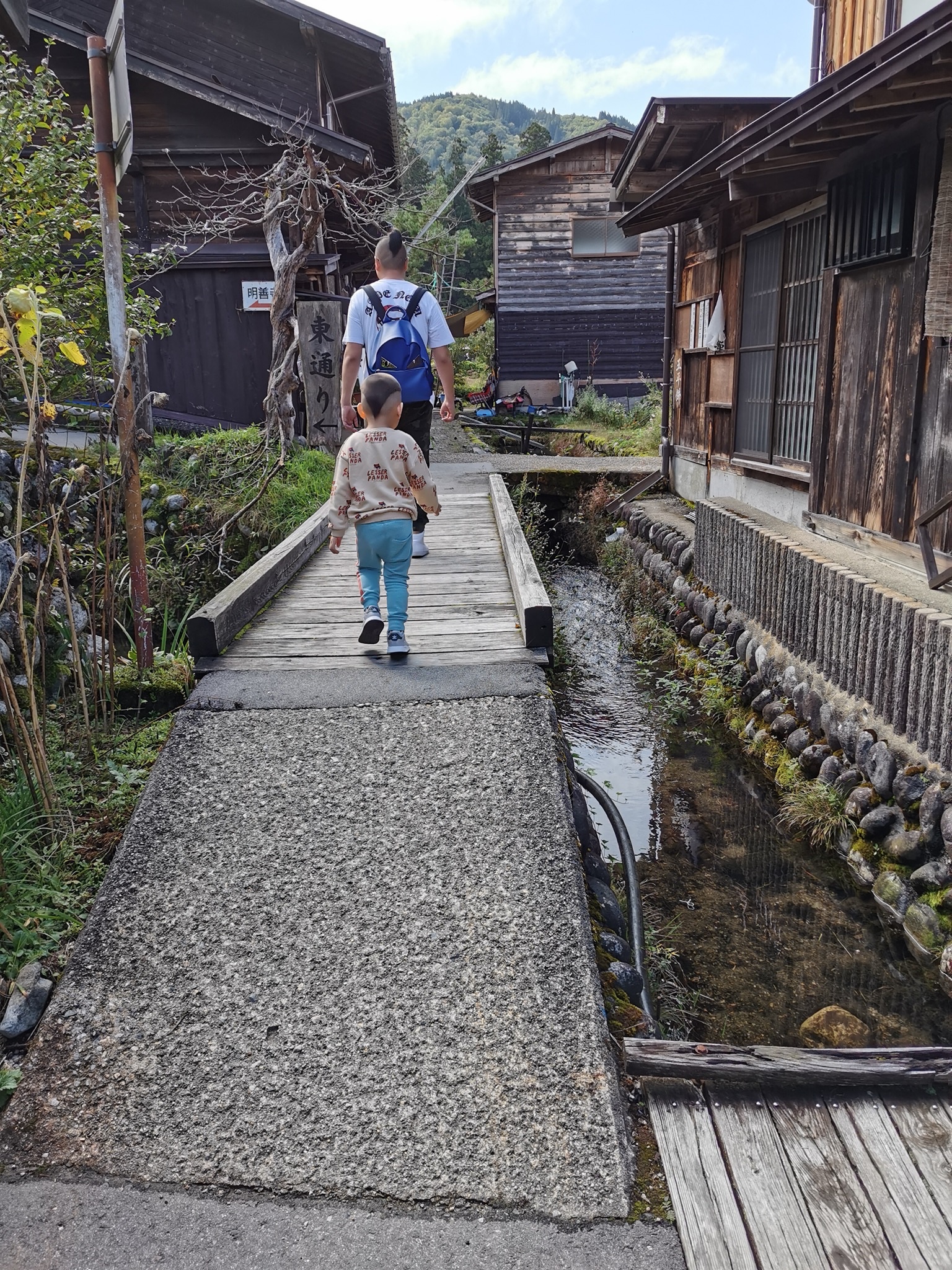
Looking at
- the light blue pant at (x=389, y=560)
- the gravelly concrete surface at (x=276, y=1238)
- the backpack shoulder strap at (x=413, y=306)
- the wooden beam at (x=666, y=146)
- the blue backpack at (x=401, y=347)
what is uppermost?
the wooden beam at (x=666, y=146)

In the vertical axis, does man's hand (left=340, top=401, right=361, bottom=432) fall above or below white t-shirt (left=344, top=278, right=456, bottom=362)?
below

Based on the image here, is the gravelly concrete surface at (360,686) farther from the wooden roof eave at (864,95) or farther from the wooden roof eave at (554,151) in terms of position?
the wooden roof eave at (554,151)

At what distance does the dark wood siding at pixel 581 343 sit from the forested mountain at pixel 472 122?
72578 mm

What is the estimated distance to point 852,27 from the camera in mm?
8648

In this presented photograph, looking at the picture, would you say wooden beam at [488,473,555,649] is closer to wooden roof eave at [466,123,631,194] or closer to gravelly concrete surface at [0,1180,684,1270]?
gravelly concrete surface at [0,1180,684,1270]

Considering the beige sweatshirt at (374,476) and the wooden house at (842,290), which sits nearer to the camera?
the beige sweatshirt at (374,476)

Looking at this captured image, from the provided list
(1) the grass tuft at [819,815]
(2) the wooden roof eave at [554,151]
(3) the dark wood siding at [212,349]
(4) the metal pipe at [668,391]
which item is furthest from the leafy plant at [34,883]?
(2) the wooden roof eave at [554,151]

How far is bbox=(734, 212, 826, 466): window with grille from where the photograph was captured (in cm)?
741

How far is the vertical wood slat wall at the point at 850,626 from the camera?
4.29 meters

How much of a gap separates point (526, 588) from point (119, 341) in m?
2.45

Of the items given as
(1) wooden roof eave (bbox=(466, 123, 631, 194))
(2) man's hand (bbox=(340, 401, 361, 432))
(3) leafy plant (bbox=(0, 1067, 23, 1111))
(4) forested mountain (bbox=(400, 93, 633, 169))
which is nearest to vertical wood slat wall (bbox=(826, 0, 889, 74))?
(2) man's hand (bbox=(340, 401, 361, 432))

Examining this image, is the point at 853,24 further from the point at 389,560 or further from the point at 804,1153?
the point at 804,1153

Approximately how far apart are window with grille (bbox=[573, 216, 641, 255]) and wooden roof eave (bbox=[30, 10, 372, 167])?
12.0 metres

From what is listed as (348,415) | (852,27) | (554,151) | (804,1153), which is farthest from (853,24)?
(554,151)
